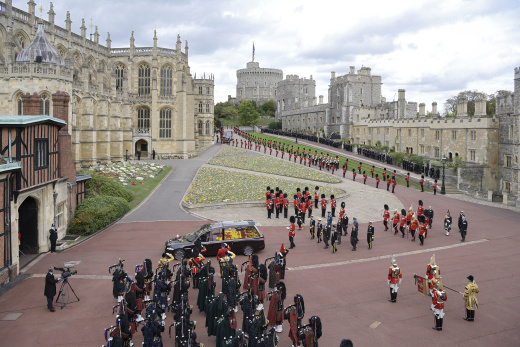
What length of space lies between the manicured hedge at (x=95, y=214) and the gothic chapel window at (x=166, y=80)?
109 feet

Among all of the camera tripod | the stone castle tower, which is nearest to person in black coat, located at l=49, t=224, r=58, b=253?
the camera tripod

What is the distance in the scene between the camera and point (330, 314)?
11.6 metres

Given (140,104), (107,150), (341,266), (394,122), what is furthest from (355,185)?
(140,104)

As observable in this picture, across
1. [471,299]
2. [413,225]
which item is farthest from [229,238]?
[471,299]

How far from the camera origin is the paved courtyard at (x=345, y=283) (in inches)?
414

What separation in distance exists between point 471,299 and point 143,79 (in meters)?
51.5

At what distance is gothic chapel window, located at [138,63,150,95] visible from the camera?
5488cm

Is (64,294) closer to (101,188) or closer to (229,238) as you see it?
(229,238)

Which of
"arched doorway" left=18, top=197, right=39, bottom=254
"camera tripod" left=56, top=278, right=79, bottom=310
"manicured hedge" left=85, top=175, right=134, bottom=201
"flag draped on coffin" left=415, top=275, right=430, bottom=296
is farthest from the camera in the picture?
"manicured hedge" left=85, top=175, right=134, bottom=201

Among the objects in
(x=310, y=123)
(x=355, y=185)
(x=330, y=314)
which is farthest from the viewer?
(x=310, y=123)

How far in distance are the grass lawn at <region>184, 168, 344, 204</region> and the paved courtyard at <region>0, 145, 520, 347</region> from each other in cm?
290

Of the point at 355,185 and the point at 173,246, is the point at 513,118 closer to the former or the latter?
the point at 355,185

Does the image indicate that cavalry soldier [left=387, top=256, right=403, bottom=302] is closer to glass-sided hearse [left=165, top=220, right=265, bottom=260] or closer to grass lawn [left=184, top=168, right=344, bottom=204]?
glass-sided hearse [left=165, top=220, right=265, bottom=260]

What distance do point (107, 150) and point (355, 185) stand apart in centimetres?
2758
